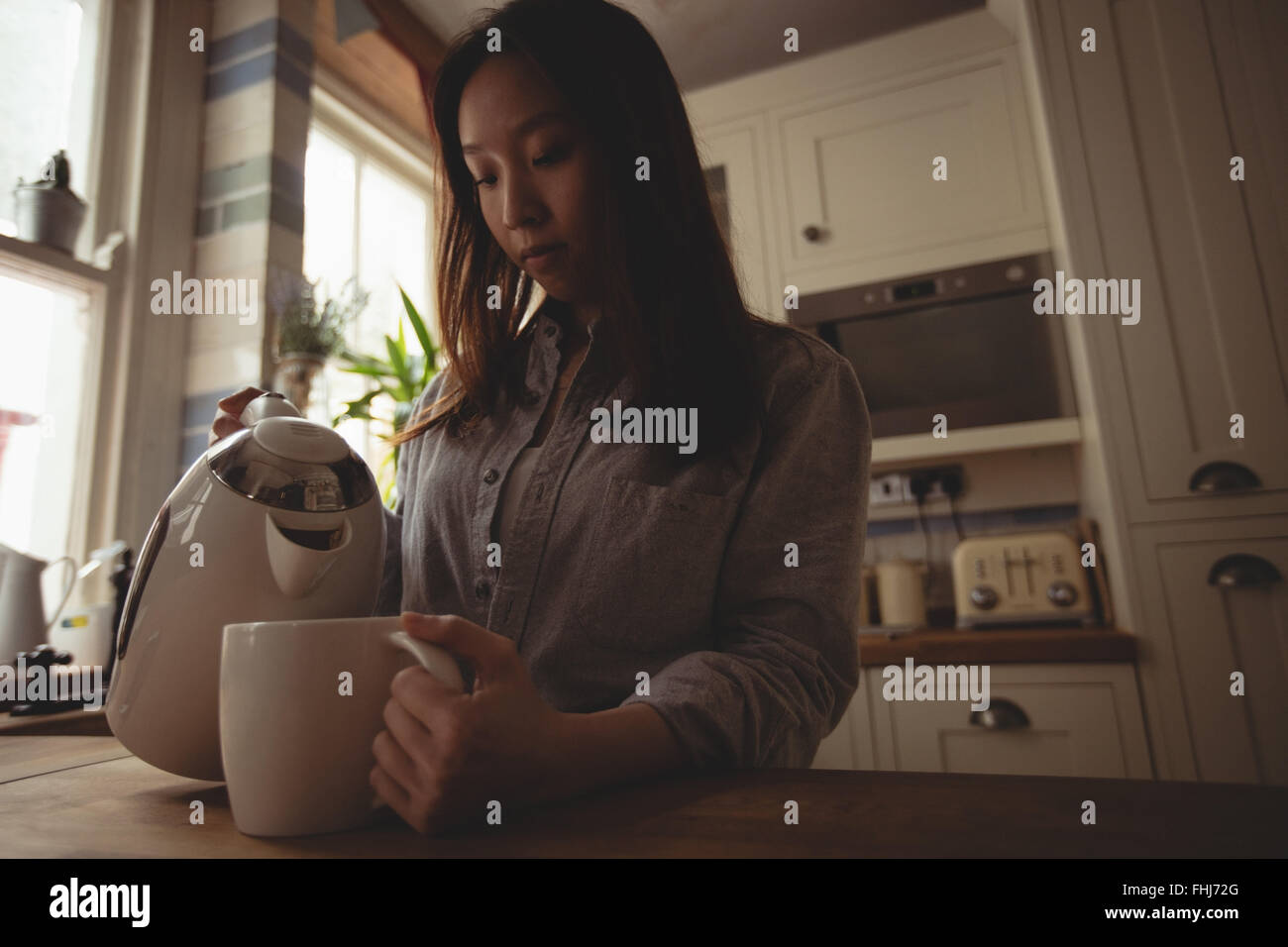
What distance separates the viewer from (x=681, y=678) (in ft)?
1.75

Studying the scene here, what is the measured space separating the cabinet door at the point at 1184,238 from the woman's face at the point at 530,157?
135 cm

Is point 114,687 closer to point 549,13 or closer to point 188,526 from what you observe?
point 188,526

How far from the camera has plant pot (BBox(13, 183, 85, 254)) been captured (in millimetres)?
1453

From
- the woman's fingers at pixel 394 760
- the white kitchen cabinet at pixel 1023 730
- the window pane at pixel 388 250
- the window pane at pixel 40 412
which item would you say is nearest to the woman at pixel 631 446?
the woman's fingers at pixel 394 760

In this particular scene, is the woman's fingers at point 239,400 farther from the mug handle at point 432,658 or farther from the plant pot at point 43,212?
the plant pot at point 43,212

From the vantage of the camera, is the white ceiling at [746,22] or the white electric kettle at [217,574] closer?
the white electric kettle at [217,574]

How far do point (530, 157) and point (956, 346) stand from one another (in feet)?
4.90

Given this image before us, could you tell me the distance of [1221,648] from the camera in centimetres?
147

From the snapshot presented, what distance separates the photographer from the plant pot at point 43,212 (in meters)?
1.45

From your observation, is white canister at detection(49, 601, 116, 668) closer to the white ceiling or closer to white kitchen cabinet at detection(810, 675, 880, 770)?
white kitchen cabinet at detection(810, 675, 880, 770)

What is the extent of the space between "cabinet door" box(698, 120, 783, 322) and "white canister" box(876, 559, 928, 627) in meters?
0.75

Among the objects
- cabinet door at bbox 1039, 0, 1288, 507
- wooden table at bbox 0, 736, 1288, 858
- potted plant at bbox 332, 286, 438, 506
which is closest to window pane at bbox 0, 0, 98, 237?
potted plant at bbox 332, 286, 438, 506

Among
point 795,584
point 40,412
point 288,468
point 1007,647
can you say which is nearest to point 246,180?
point 40,412
